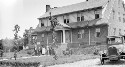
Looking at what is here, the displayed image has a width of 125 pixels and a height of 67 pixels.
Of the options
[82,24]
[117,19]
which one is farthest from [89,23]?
[117,19]

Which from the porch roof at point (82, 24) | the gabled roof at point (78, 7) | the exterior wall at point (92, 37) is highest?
the gabled roof at point (78, 7)

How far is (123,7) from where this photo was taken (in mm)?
43281

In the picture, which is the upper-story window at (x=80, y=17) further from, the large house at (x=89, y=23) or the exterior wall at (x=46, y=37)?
the exterior wall at (x=46, y=37)

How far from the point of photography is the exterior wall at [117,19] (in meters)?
37.9

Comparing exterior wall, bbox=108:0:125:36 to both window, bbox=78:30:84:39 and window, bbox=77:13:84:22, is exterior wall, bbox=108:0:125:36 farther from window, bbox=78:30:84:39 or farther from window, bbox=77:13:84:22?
window, bbox=77:13:84:22

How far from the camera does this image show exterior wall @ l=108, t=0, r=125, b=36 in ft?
124

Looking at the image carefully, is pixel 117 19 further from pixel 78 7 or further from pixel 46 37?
pixel 46 37

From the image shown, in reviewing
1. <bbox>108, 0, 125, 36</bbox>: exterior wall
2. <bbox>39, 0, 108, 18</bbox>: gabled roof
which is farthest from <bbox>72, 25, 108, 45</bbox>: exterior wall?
<bbox>39, 0, 108, 18</bbox>: gabled roof

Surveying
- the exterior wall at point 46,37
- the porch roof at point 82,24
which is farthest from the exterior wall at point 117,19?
the exterior wall at point 46,37

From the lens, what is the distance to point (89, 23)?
3891 cm

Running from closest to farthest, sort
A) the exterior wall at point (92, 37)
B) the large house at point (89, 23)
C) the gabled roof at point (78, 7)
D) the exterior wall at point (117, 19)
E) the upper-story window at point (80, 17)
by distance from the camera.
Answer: the exterior wall at point (92, 37) → the large house at point (89, 23) → the exterior wall at point (117, 19) → the gabled roof at point (78, 7) → the upper-story window at point (80, 17)

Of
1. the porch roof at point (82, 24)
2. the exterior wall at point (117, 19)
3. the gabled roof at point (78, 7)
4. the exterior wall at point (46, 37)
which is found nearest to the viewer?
the exterior wall at point (117, 19)

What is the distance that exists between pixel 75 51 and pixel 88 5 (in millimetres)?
10482

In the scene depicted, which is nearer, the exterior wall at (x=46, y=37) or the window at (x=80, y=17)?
the window at (x=80, y=17)
